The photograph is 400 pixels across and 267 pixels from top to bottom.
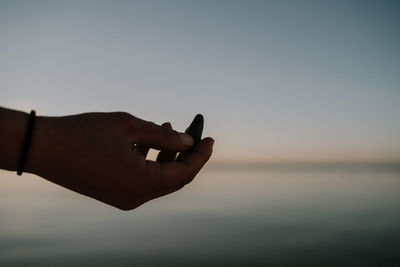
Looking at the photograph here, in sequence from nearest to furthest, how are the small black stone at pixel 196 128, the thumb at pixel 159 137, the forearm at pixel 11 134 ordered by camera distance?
the forearm at pixel 11 134 → the thumb at pixel 159 137 → the small black stone at pixel 196 128

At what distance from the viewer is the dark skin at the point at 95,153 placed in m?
1.70

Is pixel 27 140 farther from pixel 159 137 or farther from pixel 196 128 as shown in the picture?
pixel 196 128

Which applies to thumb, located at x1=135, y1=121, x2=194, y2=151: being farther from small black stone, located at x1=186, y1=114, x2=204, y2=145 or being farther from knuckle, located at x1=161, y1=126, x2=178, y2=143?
small black stone, located at x1=186, y1=114, x2=204, y2=145

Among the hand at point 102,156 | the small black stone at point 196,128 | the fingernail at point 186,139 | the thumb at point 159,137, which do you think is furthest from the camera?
the small black stone at point 196,128

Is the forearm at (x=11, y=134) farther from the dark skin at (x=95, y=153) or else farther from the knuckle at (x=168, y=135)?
the knuckle at (x=168, y=135)

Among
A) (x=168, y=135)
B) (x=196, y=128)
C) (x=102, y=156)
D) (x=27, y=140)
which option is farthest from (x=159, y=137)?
(x=27, y=140)

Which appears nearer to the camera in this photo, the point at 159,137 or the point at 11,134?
the point at 11,134

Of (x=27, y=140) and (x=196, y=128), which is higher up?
(x=196, y=128)

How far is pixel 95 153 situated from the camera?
183 cm

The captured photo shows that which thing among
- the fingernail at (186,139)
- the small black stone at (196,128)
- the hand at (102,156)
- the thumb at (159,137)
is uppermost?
the small black stone at (196,128)

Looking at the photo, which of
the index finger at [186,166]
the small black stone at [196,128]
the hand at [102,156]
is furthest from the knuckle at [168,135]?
the small black stone at [196,128]

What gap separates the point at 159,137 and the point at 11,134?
3.06ft

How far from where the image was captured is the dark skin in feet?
5.58

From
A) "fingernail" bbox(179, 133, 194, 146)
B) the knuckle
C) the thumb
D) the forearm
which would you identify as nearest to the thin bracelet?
the forearm
